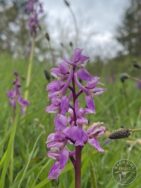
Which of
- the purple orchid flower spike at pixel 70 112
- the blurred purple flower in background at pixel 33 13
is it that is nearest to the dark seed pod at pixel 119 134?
the purple orchid flower spike at pixel 70 112

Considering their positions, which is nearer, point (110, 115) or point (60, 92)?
point (60, 92)

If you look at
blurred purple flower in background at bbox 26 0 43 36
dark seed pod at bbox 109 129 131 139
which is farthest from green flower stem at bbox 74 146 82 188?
blurred purple flower in background at bbox 26 0 43 36

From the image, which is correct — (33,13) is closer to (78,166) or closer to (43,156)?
(43,156)

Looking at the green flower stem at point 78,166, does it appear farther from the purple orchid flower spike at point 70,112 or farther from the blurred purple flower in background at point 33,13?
the blurred purple flower in background at point 33,13

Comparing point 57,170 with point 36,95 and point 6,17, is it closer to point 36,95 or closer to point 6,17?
point 36,95

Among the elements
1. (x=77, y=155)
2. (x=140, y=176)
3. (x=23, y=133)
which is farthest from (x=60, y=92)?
(x=23, y=133)

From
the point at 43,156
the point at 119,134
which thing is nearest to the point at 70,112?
the point at 119,134
